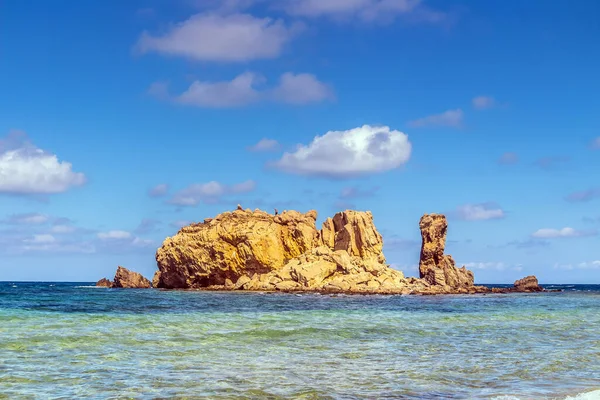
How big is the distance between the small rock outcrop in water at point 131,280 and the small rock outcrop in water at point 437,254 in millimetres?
52114

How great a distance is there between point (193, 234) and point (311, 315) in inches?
2405

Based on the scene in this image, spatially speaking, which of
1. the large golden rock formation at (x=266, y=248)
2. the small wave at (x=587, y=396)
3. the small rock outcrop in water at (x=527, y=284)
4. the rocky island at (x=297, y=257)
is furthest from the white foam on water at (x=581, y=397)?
the small rock outcrop in water at (x=527, y=284)

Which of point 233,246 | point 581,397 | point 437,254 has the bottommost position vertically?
point 581,397

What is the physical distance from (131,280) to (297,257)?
41305mm

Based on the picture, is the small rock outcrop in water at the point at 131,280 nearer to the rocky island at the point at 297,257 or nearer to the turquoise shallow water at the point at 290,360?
the rocky island at the point at 297,257

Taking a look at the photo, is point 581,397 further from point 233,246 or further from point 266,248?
point 233,246

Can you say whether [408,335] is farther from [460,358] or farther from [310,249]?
[310,249]

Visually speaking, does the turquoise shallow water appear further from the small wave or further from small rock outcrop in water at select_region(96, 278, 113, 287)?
small rock outcrop in water at select_region(96, 278, 113, 287)

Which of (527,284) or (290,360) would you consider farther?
(527,284)

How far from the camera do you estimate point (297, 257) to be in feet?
295

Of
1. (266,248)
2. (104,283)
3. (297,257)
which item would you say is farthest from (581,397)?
(104,283)

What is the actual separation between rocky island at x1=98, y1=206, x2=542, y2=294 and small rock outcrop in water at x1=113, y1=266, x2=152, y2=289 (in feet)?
49.9

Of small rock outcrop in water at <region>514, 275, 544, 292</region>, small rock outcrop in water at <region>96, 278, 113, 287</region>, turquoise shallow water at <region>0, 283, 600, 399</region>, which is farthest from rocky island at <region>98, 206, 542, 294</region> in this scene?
turquoise shallow water at <region>0, 283, 600, 399</region>

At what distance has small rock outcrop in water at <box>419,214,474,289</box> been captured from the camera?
93.8 meters
